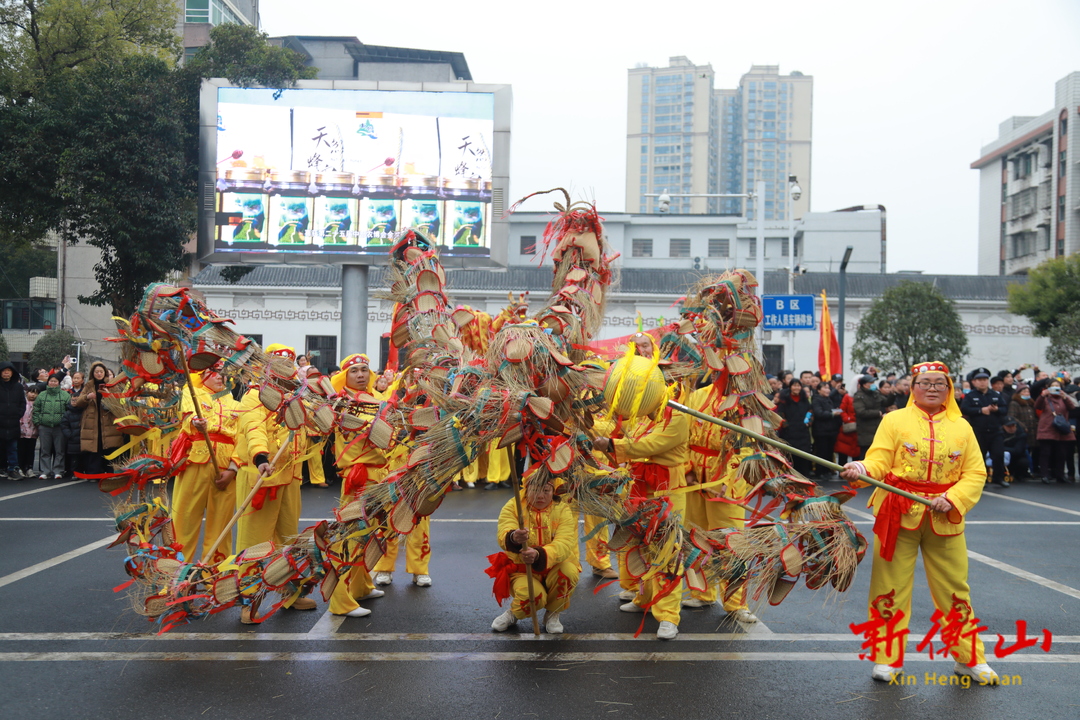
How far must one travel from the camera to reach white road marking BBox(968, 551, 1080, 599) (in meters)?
6.26

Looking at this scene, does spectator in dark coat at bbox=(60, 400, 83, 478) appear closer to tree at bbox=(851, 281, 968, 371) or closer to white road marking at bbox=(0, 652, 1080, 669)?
white road marking at bbox=(0, 652, 1080, 669)

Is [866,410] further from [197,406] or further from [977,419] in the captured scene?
[197,406]

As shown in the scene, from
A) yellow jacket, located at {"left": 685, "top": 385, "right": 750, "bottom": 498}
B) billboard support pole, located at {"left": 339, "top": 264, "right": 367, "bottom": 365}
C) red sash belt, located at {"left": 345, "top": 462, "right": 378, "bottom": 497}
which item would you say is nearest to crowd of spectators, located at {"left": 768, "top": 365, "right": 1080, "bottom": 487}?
yellow jacket, located at {"left": 685, "top": 385, "right": 750, "bottom": 498}

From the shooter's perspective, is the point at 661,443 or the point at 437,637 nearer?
the point at 437,637

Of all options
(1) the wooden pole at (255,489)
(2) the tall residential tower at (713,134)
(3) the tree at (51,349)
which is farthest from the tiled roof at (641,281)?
(2) the tall residential tower at (713,134)

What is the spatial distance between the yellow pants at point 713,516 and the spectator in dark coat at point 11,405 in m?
9.82

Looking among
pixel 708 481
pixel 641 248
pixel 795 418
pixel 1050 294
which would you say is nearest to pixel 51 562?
pixel 708 481

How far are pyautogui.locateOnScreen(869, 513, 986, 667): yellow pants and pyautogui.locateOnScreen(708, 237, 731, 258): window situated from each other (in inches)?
1499

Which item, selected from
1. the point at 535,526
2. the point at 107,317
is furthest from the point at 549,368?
the point at 107,317

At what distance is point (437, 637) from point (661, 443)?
174 cm

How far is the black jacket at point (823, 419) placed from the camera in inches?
471

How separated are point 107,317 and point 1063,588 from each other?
28.1 m

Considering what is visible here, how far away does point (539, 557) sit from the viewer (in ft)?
15.5

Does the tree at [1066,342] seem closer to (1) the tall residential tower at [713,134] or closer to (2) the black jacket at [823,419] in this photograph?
(2) the black jacket at [823,419]
